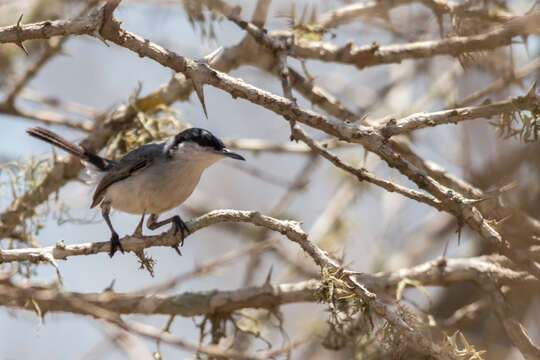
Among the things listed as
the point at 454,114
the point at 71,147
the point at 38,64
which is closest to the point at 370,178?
the point at 454,114

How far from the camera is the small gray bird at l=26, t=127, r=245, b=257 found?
3.69m

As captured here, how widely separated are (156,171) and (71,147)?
0.71m

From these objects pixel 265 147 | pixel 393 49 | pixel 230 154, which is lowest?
pixel 230 154

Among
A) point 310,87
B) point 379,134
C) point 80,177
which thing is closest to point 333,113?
point 310,87

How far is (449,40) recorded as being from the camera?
3660 millimetres

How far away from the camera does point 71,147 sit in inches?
158

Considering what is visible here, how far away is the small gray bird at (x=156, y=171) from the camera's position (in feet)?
12.1

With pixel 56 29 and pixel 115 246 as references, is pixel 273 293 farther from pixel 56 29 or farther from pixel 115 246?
pixel 56 29

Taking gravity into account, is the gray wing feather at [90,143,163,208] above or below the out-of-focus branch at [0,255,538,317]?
above

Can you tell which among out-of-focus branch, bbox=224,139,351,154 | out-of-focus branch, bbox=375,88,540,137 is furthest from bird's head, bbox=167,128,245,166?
out-of-focus branch, bbox=375,88,540,137

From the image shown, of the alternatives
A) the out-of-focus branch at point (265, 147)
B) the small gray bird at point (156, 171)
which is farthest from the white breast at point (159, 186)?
the out-of-focus branch at point (265, 147)

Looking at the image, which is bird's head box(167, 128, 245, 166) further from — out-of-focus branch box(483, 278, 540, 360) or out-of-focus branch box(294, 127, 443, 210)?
out-of-focus branch box(483, 278, 540, 360)

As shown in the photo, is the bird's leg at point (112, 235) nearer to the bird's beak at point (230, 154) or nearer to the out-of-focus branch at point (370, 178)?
the bird's beak at point (230, 154)

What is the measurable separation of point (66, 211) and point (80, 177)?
0.91 feet
